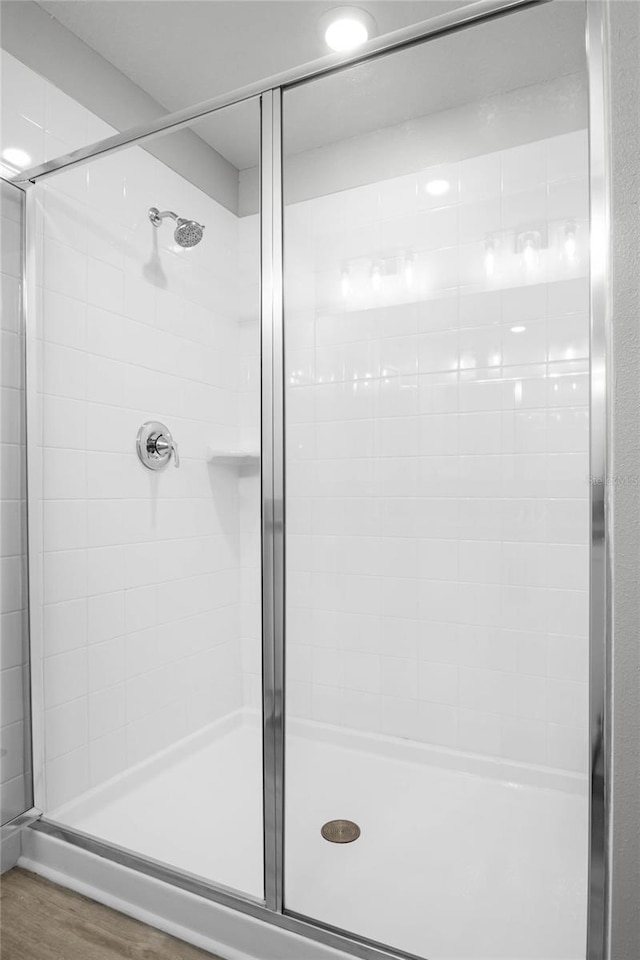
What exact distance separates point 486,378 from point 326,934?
4.59 feet

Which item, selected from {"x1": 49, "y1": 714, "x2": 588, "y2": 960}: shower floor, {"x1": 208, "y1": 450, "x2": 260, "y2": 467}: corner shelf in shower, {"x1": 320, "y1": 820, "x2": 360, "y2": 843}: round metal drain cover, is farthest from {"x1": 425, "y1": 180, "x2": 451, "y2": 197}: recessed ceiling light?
{"x1": 320, "y1": 820, "x2": 360, "y2": 843}: round metal drain cover

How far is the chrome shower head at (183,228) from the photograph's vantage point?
183 cm

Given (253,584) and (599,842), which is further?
(253,584)

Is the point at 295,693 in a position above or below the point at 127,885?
above

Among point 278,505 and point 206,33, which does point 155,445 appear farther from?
point 206,33

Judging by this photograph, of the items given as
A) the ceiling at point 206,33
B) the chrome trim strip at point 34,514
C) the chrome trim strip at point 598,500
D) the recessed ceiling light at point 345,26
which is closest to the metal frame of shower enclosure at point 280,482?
the chrome trim strip at point 598,500

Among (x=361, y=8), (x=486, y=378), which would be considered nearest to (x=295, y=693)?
(x=486, y=378)

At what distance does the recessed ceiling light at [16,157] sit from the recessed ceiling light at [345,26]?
914 millimetres

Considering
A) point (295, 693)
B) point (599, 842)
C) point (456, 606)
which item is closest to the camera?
point (599, 842)

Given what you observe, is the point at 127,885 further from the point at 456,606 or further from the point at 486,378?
the point at 486,378

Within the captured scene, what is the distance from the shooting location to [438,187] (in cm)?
167

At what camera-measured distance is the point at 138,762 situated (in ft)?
5.95

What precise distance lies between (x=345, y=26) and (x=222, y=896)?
7.51ft

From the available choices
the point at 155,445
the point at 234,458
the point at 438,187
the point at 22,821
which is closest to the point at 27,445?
the point at 155,445
